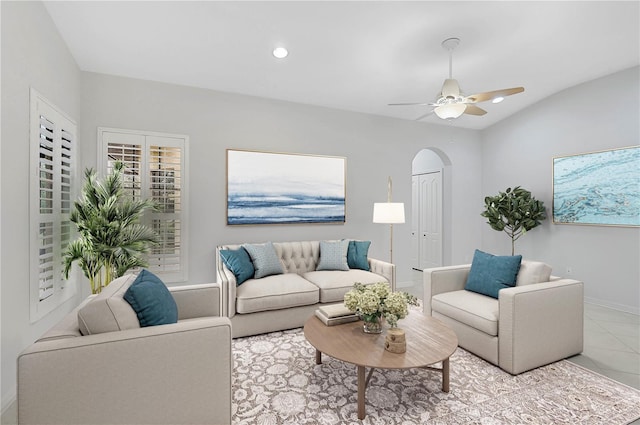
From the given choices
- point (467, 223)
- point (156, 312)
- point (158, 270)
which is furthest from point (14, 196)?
A: point (467, 223)

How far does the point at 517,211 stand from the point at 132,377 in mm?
5140

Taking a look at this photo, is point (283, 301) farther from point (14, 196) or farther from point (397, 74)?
point (397, 74)

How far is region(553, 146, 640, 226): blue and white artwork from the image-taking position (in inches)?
157

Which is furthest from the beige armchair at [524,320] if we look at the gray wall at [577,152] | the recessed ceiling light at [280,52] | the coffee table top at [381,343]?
the recessed ceiling light at [280,52]

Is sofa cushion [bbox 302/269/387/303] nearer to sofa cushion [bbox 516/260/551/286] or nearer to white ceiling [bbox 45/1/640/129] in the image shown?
sofa cushion [bbox 516/260/551/286]

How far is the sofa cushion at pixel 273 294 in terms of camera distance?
3127mm

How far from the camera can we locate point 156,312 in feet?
5.93

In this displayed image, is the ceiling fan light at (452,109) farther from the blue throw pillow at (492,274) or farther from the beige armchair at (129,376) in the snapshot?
the beige armchair at (129,376)

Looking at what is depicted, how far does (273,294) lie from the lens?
10.6 feet

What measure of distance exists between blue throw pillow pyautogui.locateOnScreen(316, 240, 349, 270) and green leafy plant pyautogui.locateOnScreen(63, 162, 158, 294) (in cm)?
200

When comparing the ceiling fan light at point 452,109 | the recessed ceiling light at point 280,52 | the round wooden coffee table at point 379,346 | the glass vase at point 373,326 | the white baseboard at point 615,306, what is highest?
the recessed ceiling light at point 280,52

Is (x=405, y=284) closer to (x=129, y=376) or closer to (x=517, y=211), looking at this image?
(x=517, y=211)

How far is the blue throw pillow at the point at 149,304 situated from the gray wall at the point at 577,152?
17.2 feet

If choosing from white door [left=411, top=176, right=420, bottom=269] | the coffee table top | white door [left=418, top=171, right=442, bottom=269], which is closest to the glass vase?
the coffee table top
